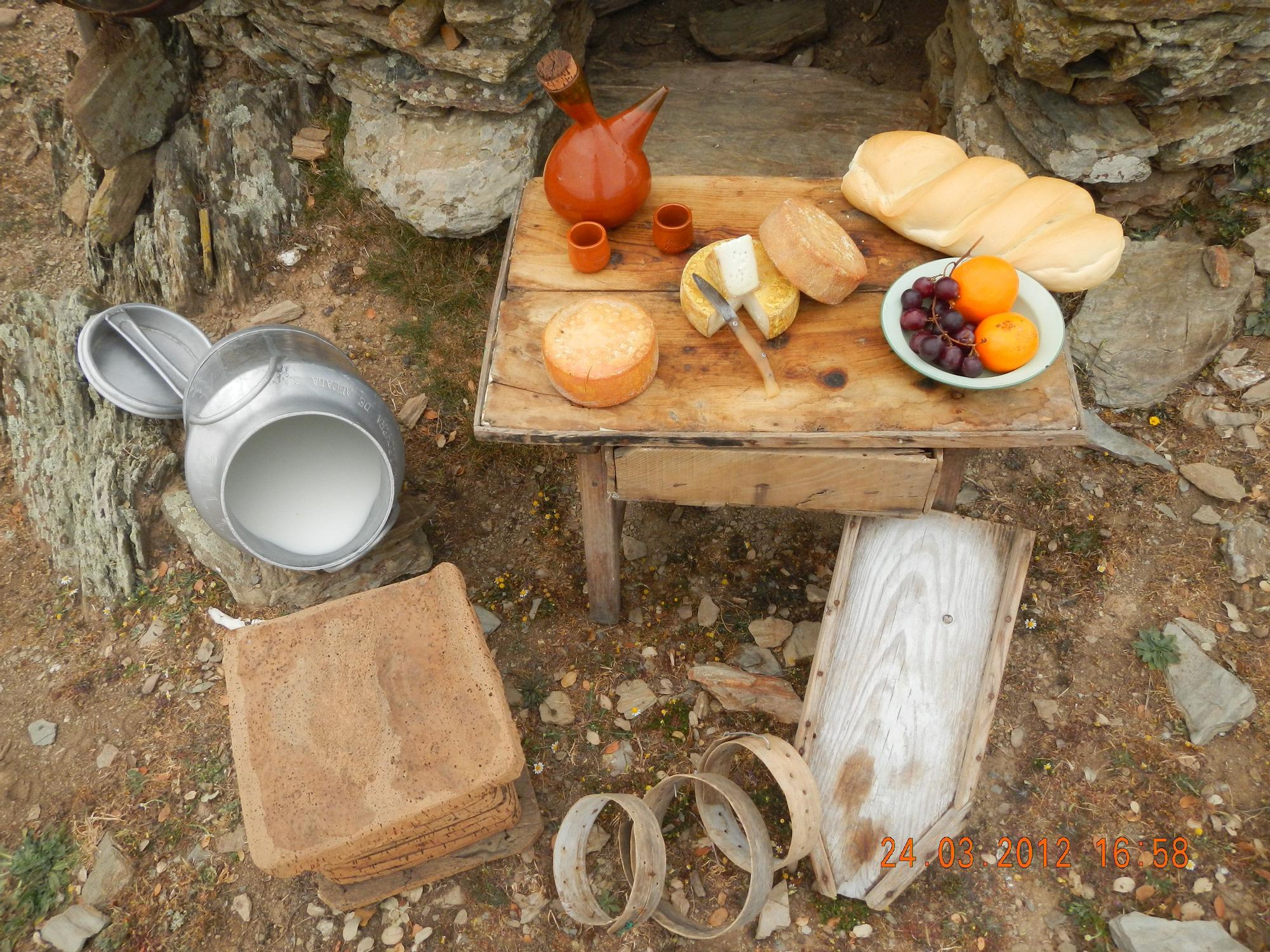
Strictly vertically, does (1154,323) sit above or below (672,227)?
below

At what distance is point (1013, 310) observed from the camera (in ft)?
7.63

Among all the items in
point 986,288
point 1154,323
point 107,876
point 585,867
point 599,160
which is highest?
point 599,160

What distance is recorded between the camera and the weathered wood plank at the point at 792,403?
7.24ft

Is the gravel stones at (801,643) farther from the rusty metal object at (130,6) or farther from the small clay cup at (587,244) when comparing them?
the rusty metal object at (130,6)

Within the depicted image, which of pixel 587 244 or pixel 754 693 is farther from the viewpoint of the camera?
pixel 754 693

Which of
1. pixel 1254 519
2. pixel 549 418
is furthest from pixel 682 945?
pixel 1254 519

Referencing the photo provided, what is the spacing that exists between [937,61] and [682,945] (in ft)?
13.3

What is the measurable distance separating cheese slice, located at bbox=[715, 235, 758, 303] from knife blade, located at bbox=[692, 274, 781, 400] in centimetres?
4

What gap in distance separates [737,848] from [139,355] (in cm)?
315

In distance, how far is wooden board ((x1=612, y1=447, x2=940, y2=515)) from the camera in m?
2.26

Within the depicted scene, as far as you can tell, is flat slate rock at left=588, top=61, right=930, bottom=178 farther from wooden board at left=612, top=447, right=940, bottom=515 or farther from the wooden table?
wooden board at left=612, top=447, right=940, bottom=515

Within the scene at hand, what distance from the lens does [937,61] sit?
4.01 metres

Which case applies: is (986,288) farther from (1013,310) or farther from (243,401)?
(243,401)

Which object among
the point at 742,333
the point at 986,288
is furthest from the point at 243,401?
the point at 986,288
